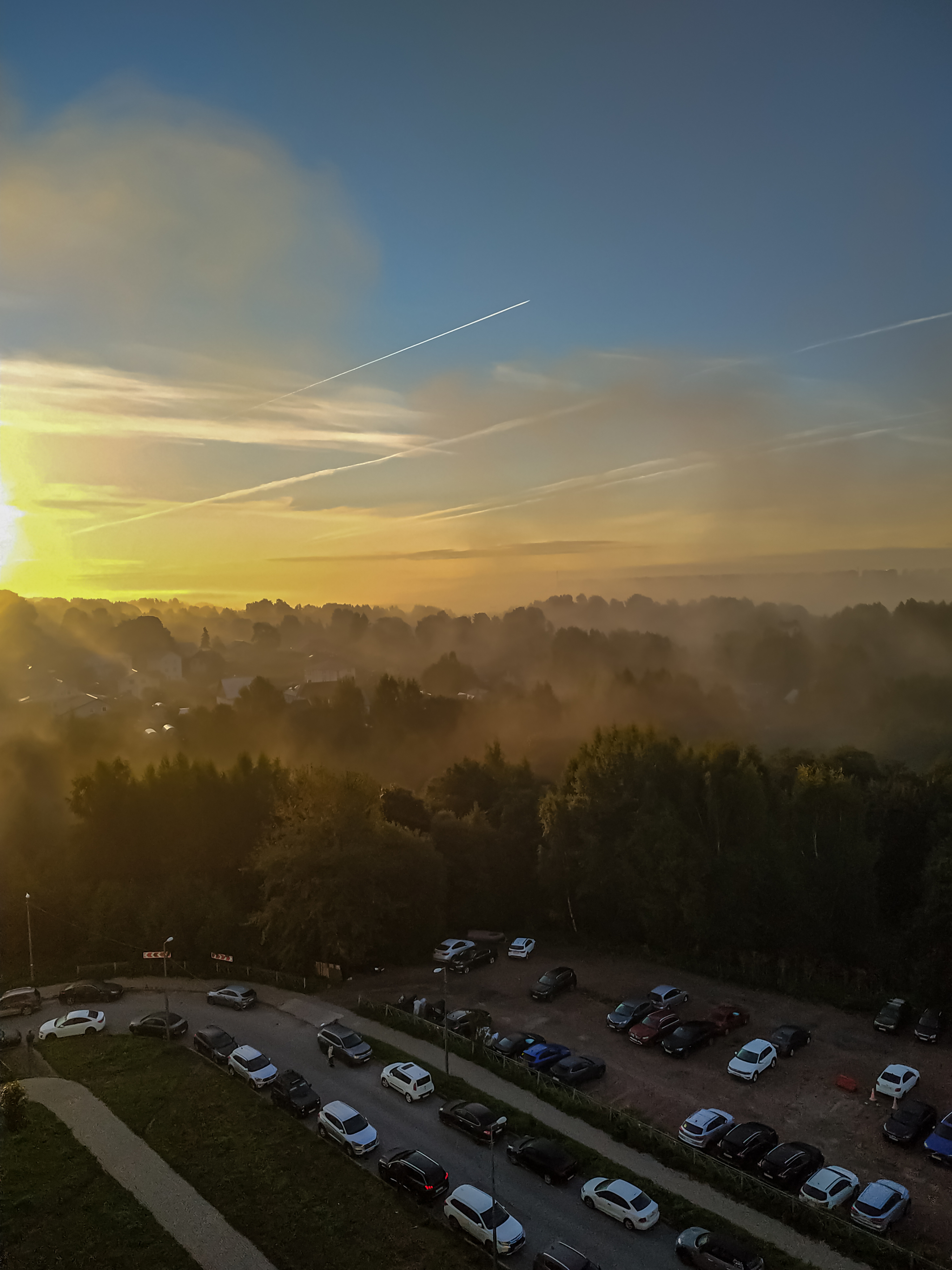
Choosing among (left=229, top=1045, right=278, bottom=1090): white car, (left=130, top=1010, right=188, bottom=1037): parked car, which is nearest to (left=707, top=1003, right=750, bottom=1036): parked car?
(left=229, top=1045, right=278, bottom=1090): white car

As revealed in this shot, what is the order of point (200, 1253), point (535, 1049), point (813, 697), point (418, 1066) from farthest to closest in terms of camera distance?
point (813, 697) < point (535, 1049) < point (418, 1066) < point (200, 1253)

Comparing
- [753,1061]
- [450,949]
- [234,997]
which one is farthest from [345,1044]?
[753,1061]

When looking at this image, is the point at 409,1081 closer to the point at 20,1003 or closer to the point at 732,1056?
the point at 732,1056

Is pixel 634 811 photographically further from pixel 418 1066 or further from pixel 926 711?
pixel 926 711

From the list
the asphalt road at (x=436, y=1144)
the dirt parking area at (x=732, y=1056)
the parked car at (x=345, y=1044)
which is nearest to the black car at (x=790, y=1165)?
the dirt parking area at (x=732, y=1056)

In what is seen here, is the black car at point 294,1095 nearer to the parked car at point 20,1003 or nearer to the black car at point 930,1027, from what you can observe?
the parked car at point 20,1003

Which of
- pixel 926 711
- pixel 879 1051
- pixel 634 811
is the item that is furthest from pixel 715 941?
pixel 926 711
